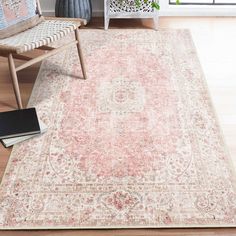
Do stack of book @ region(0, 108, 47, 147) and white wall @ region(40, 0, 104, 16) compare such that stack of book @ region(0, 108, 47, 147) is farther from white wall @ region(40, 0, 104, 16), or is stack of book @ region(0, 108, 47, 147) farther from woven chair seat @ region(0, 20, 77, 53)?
white wall @ region(40, 0, 104, 16)

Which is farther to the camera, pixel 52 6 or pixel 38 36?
pixel 52 6

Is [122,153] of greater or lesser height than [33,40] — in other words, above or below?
below

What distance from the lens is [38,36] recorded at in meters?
2.33

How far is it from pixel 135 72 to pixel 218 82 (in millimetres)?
563

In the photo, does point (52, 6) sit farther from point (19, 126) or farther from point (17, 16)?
point (19, 126)

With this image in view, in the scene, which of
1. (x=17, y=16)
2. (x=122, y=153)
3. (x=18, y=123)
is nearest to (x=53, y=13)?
(x=17, y=16)

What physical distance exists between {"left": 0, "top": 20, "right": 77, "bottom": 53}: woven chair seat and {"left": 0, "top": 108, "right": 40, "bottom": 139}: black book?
350mm

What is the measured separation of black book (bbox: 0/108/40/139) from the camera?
2.13m

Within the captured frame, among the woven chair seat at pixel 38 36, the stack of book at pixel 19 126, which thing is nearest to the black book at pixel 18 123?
the stack of book at pixel 19 126

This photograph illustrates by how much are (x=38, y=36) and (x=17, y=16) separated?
247 mm

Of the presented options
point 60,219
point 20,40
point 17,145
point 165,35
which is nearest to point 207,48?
point 165,35

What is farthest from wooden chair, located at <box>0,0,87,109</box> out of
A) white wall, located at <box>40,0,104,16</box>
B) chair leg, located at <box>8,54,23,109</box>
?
white wall, located at <box>40,0,104,16</box>

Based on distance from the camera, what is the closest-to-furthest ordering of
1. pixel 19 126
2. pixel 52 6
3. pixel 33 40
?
pixel 19 126 → pixel 33 40 → pixel 52 6

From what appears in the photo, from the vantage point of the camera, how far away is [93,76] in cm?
269
